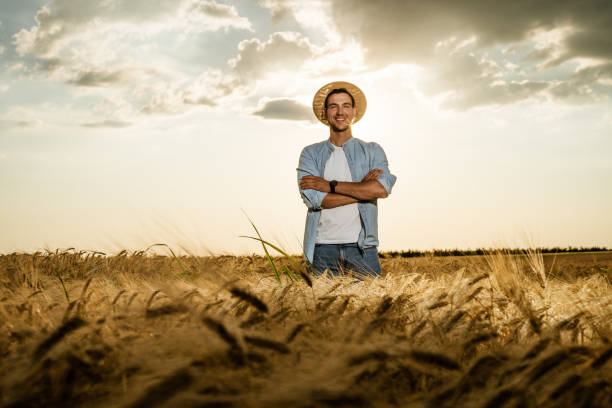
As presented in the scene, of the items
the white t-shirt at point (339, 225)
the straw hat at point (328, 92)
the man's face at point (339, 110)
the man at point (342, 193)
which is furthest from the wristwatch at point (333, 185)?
the straw hat at point (328, 92)

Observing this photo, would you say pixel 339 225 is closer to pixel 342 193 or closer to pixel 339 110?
pixel 342 193

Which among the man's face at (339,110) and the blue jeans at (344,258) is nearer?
the blue jeans at (344,258)

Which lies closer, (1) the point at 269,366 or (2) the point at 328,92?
(1) the point at 269,366

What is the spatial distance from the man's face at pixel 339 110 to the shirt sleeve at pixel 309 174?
0.39 m

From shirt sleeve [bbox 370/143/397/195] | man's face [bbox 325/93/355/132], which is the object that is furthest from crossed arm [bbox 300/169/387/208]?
man's face [bbox 325/93/355/132]

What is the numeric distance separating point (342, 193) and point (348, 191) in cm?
6

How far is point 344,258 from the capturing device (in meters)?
3.99

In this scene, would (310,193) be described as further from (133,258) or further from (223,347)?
(223,347)

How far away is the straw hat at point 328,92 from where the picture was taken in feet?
15.5

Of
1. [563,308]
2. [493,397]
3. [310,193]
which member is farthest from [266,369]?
[310,193]

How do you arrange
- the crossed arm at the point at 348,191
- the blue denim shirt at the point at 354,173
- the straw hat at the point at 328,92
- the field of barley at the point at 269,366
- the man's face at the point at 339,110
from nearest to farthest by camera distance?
the field of barley at the point at 269,366 < the crossed arm at the point at 348,191 < the blue denim shirt at the point at 354,173 < the man's face at the point at 339,110 < the straw hat at the point at 328,92

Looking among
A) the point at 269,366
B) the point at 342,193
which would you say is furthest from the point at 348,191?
the point at 269,366

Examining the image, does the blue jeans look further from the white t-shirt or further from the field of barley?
the field of barley

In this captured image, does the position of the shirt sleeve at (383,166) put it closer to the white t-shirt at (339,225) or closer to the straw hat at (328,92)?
the white t-shirt at (339,225)
